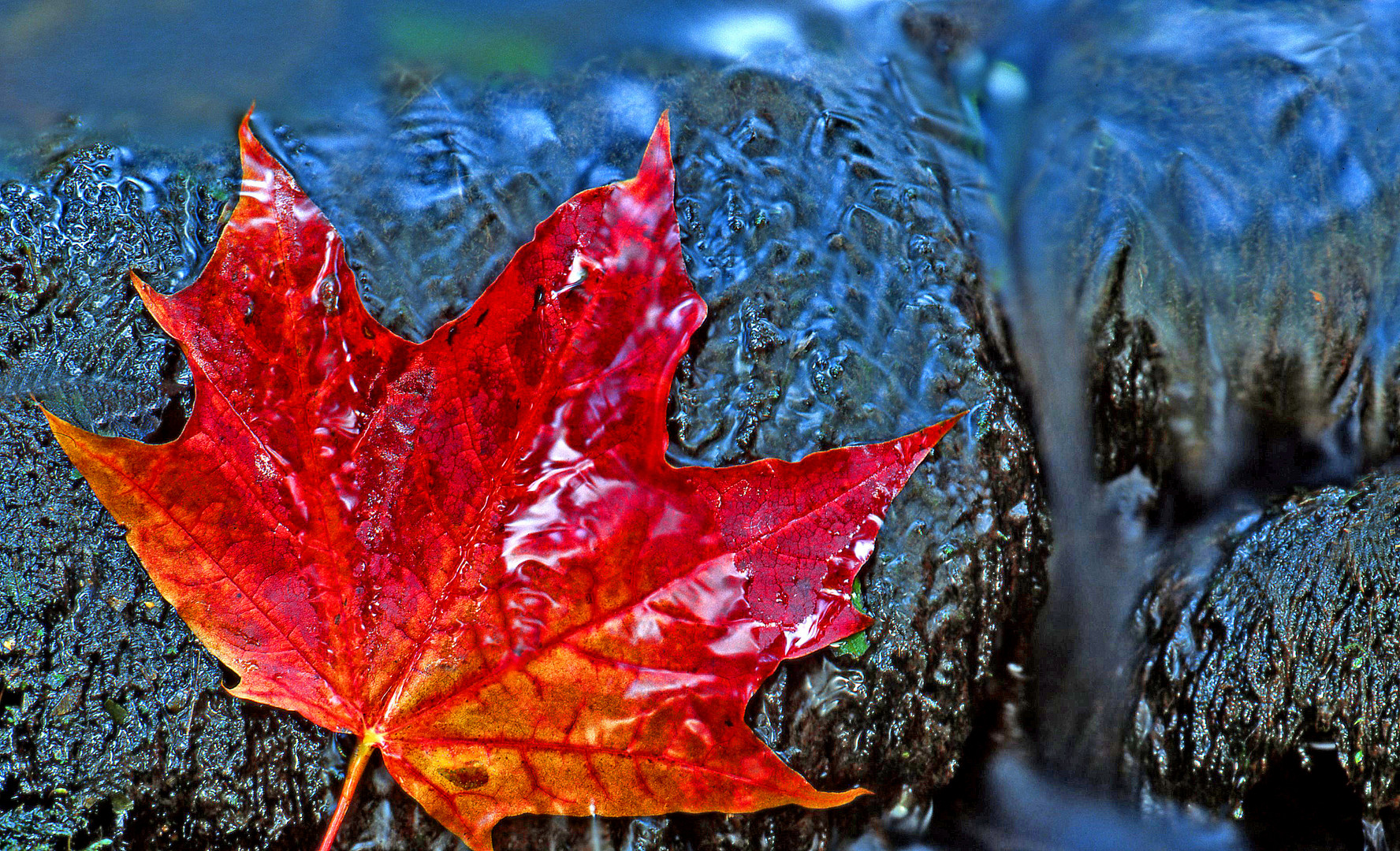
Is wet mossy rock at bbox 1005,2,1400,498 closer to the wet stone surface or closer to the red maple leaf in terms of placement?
the wet stone surface

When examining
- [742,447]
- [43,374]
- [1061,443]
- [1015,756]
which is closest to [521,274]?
[742,447]

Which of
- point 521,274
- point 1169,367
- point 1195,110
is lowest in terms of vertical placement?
point 521,274

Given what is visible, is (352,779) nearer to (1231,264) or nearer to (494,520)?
(494,520)

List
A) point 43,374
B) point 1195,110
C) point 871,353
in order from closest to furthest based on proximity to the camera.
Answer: point 43,374
point 871,353
point 1195,110

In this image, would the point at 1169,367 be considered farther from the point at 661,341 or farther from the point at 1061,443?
the point at 661,341

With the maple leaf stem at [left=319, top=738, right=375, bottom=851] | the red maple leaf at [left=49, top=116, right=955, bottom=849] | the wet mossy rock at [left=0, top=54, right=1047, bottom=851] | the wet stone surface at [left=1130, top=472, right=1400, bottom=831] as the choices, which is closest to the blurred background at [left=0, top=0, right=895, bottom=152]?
the wet mossy rock at [left=0, top=54, right=1047, bottom=851]

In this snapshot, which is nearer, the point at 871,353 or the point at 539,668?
the point at 539,668

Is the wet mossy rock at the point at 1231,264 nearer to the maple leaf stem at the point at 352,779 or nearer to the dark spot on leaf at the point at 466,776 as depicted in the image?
the dark spot on leaf at the point at 466,776
